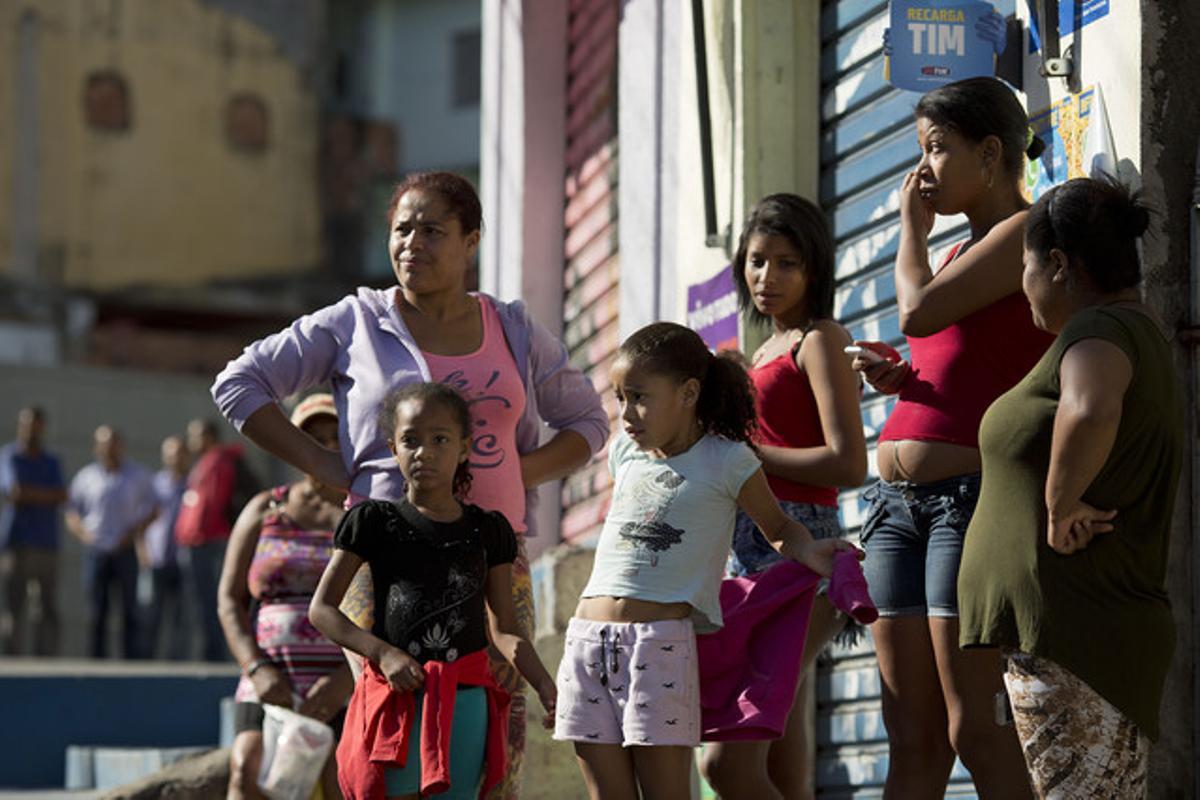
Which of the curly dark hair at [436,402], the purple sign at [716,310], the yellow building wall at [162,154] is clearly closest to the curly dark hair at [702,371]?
the curly dark hair at [436,402]

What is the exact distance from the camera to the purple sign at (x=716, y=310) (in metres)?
7.95

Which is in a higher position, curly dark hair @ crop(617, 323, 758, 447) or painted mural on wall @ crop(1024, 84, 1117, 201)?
painted mural on wall @ crop(1024, 84, 1117, 201)

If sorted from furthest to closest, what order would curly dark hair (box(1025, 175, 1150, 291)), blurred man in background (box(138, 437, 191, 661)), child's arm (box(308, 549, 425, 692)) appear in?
blurred man in background (box(138, 437, 191, 661))
child's arm (box(308, 549, 425, 692))
curly dark hair (box(1025, 175, 1150, 291))

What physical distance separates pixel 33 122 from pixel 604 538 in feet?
106

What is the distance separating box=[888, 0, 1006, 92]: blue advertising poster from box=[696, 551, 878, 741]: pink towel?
1.46 meters

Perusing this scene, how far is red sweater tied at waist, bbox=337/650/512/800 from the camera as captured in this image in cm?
509

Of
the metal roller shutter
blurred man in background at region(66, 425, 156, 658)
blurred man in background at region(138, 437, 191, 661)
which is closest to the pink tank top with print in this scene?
the metal roller shutter

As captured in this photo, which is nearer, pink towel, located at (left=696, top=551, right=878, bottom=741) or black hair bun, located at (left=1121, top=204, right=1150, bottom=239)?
black hair bun, located at (left=1121, top=204, right=1150, bottom=239)

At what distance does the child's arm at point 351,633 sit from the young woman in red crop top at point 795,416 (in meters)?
0.74

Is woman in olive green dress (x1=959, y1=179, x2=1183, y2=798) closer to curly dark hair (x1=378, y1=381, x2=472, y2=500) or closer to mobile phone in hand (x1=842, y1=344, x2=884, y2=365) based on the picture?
mobile phone in hand (x1=842, y1=344, x2=884, y2=365)

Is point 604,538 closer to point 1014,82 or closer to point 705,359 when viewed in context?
point 705,359

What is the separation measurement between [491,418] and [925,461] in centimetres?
112

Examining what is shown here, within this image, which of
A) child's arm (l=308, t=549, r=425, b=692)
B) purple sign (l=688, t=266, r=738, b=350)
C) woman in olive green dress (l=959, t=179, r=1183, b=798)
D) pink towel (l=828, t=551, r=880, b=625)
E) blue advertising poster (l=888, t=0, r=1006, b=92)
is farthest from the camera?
purple sign (l=688, t=266, r=738, b=350)

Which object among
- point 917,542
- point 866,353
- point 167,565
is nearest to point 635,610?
point 917,542
